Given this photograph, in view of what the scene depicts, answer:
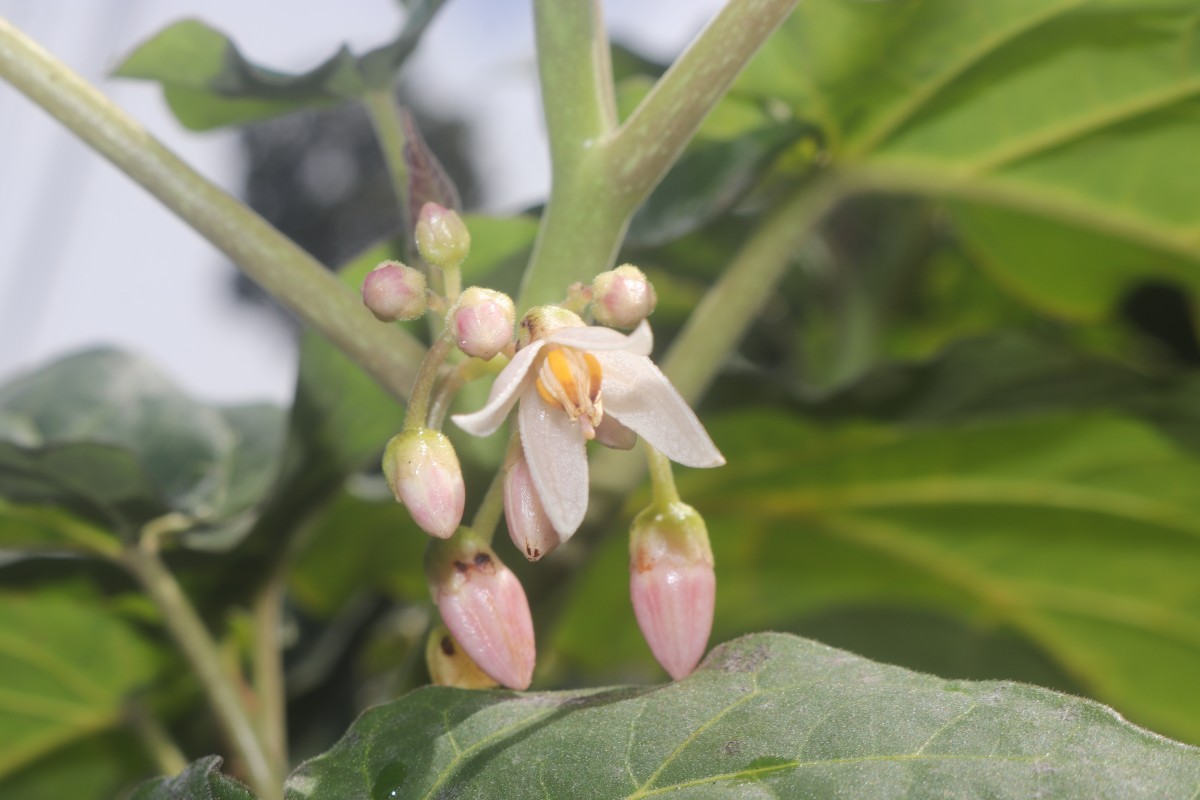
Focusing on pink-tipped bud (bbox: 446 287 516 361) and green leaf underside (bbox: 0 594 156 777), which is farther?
green leaf underside (bbox: 0 594 156 777)

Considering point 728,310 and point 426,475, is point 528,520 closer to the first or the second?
point 426,475

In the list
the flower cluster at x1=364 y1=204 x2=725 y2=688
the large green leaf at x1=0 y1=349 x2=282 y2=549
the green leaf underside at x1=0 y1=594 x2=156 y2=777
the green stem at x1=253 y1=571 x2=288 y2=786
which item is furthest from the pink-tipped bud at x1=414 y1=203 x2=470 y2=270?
the green leaf underside at x1=0 y1=594 x2=156 y2=777

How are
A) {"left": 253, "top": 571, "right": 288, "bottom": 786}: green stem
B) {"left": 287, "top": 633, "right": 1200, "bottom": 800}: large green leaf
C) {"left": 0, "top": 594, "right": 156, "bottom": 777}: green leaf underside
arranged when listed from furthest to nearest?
{"left": 0, "top": 594, "right": 156, "bottom": 777}: green leaf underside
{"left": 253, "top": 571, "right": 288, "bottom": 786}: green stem
{"left": 287, "top": 633, "right": 1200, "bottom": 800}: large green leaf

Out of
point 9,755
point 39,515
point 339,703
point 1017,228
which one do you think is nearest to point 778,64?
point 1017,228

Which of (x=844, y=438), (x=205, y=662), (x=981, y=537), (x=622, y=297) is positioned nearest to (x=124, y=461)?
(x=205, y=662)

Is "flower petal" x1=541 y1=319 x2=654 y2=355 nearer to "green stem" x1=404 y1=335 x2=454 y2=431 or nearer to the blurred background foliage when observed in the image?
"green stem" x1=404 y1=335 x2=454 y2=431

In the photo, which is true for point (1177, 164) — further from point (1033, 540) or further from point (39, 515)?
point (39, 515)

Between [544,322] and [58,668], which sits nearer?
[544,322]

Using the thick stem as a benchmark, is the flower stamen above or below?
below
